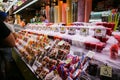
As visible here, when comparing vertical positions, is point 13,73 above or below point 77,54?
below

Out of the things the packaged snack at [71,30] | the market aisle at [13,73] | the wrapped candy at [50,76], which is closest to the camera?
the wrapped candy at [50,76]

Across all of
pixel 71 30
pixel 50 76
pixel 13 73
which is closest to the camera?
pixel 50 76

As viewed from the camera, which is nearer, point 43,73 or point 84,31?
point 84,31

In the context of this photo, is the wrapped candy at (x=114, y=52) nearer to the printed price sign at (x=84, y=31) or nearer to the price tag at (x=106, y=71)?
the price tag at (x=106, y=71)

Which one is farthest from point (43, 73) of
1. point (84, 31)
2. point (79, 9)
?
point (79, 9)

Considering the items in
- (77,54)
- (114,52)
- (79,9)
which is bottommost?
(77,54)

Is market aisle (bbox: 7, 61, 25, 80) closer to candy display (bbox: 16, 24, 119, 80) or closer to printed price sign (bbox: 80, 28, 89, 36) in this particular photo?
candy display (bbox: 16, 24, 119, 80)

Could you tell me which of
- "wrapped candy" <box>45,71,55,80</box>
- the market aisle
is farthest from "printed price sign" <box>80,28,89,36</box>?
the market aisle

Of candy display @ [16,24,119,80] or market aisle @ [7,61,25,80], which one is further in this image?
market aisle @ [7,61,25,80]

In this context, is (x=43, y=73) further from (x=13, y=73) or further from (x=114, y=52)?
(x=13, y=73)

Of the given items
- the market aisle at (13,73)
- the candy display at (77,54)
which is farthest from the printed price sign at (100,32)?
the market aisle at (13,73)

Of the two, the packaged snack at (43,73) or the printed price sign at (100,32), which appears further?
the packaged snack at (43,73)

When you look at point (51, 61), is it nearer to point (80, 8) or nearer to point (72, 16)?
point (80, 8)

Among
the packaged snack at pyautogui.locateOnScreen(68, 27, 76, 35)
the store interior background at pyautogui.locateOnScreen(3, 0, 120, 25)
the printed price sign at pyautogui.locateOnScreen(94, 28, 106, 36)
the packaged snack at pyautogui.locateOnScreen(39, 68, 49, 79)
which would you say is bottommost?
the packaged snack at pyautogui.locateOnScreen(39, 68, 49, 79)
